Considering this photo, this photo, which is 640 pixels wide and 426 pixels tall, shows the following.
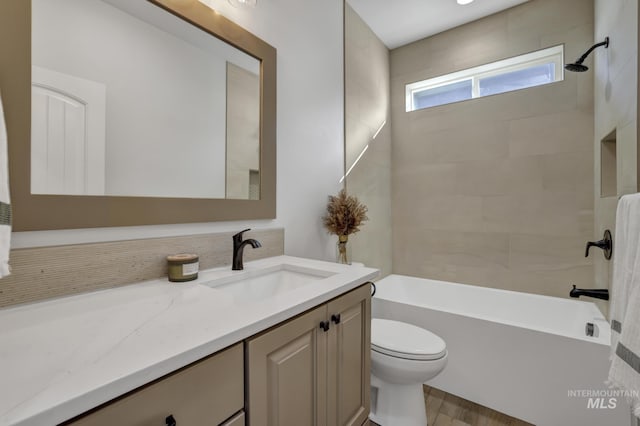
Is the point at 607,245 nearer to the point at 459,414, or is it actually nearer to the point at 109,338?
the point at 459,414

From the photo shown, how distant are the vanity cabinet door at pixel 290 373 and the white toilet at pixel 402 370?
62 cm

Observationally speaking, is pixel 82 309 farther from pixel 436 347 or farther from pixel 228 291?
pixel 436 347

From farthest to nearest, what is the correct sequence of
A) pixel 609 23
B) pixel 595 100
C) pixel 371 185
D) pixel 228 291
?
pixel 371 185
pixel 595 100
pixel 609 23
pixel 228 291

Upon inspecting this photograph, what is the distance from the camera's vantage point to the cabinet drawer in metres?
0.48

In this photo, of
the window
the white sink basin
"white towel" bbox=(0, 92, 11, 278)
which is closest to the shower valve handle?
the window

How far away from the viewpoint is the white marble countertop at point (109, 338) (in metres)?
0.43


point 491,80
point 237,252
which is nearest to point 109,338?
point 237,252

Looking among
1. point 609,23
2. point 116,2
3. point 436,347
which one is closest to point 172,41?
point 116,2

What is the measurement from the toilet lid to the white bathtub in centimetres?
38

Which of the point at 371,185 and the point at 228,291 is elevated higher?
the point at 371,185

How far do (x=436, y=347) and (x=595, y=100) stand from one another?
7.00ft

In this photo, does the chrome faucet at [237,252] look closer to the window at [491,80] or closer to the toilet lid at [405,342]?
the toilet lid at [405,342]

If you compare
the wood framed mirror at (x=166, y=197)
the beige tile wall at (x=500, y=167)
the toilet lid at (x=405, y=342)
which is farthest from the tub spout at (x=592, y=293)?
the wood framed mirror at (x=166, y=197)

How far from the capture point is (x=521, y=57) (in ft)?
7.91
